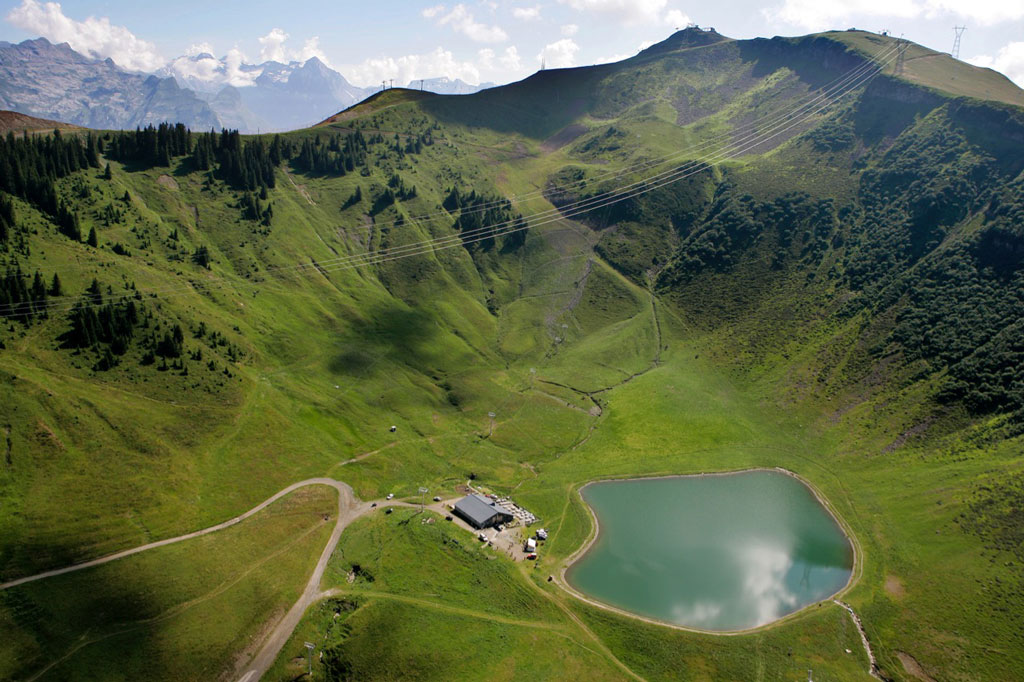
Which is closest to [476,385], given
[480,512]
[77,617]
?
[480,512]

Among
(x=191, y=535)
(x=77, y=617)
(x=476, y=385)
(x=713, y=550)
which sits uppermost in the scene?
(x=476, y=385)

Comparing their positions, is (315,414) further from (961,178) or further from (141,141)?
(961,178)

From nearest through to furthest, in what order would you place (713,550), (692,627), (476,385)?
(692,627) < (713,550) < (476,385)

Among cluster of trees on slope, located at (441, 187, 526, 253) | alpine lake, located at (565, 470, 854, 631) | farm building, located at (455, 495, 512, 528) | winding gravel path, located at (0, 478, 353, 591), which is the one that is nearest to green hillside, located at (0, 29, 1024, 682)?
winding gravel path, located at (0, 478, 353, 591)

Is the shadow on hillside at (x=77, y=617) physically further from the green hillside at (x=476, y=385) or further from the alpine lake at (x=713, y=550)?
the alpine lake at (x=713, y=550)

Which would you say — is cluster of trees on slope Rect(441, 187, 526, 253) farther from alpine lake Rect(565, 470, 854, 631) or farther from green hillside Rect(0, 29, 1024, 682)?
alpine lake Rect(565, 470, 854, 631)

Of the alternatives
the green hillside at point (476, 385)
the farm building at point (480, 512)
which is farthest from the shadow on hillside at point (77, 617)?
the farm building at point (480, 512)

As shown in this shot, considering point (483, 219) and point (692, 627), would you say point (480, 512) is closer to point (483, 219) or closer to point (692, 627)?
point (692, 627)
